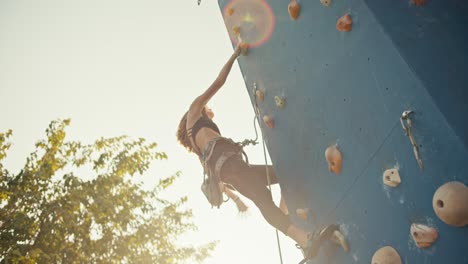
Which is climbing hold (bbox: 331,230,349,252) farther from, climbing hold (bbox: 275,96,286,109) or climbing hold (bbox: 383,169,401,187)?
climbing hold (bbox: 275,96,286,109)

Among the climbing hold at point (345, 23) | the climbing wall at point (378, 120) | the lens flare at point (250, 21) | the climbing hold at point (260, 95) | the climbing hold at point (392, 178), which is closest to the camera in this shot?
the climbing wall at point (378, 120)

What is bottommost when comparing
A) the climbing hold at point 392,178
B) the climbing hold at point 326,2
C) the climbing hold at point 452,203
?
the climbing hold at point 452,203

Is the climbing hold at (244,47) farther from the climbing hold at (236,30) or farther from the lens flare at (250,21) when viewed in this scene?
the climbing hold at (236,30)

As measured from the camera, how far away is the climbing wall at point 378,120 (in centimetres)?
130

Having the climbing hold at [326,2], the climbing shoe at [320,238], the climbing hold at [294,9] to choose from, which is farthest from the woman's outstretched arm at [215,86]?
the climbing shoe at [320,238]

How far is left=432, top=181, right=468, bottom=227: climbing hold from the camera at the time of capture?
119 cm

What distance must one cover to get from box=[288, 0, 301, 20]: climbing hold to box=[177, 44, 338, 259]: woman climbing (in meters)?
0.79

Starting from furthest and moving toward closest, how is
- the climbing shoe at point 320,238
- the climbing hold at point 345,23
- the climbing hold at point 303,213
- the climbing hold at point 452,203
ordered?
the climbing hold at point 303,213 → the climbing shoe at point 320,238 → the climbing hold at point 345,23 → the climbing hold at point 452,203

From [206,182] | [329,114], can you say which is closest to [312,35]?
[329,114]

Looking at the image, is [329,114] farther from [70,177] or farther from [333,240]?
[70,177]

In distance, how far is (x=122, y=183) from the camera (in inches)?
286

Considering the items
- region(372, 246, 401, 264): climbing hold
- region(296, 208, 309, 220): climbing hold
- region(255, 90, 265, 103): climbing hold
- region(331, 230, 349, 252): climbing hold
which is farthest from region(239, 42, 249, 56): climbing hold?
region(372, 246, 401, 264): climbing hold

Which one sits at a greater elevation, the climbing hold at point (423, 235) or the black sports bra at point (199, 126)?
the black sports bra at point (199, 126)

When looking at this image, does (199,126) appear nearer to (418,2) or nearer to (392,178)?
(392,178)
